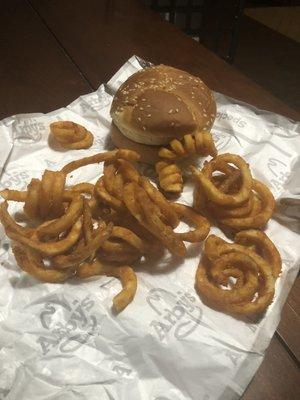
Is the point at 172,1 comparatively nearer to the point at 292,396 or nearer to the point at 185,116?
the point at 185,116

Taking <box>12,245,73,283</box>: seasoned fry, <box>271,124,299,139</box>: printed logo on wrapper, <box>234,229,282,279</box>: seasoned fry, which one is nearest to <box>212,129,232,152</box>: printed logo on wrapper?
<box>271,124,299,139</box>: printed logo on wrapper

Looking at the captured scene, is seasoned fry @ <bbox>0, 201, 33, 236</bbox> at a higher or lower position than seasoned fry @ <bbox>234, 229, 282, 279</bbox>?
higher

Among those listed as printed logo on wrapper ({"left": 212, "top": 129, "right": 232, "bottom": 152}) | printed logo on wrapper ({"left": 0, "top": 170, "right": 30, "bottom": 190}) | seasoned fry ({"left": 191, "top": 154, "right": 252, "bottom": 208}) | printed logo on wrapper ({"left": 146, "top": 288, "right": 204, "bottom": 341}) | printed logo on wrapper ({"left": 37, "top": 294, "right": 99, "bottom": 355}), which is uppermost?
seasoned fry ({"left": 191, "top": 154, "right": 252, "bottom": 208})

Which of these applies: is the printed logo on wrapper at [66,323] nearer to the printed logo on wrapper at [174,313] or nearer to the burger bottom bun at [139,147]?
the printed logo on wrapper at [174,313]

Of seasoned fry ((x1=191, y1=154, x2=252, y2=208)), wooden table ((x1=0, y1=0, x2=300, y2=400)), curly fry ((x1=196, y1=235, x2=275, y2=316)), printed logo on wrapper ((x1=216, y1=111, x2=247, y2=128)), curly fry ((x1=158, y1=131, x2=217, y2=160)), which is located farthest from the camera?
wooden table ((x1=0, y1=0, x2=300, y2=400))

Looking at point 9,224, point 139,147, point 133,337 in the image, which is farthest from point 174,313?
point 139,147

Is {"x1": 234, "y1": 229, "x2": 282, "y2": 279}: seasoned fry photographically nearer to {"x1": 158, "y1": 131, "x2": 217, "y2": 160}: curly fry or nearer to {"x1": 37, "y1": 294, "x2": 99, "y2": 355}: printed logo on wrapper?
{"x1": 158, "y1": 131, "x2": 217, "y2": 160}: curly fry

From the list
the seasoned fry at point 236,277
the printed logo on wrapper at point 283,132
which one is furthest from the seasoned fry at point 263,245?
the printed logo on wrapper at point 283,132

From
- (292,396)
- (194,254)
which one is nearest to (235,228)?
(194,254)
